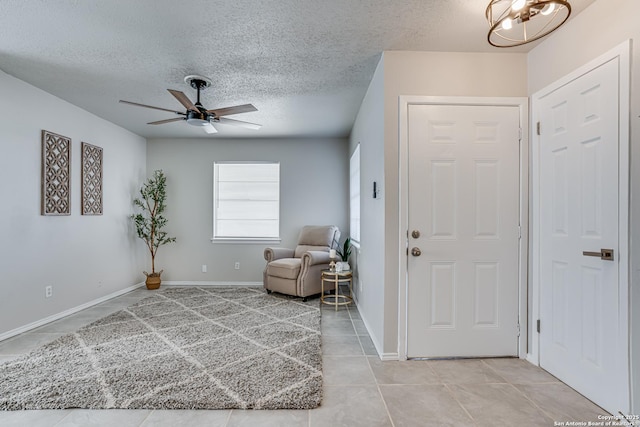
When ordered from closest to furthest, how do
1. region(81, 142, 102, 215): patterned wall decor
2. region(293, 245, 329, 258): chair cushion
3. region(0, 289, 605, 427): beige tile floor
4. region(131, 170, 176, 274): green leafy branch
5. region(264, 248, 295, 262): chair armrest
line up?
region(0, 289, 605, 427): beige tile floor → region(81, 142, 102, 215): patterned wall decor → region(264, 248, 295, 262): chair armrest → region(293, 245, 329, 258): chair cushion → region(131, 170, 176, 274): green leafy branch

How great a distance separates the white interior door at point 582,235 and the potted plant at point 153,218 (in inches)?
194

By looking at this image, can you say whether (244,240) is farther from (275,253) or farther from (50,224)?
(50,224)

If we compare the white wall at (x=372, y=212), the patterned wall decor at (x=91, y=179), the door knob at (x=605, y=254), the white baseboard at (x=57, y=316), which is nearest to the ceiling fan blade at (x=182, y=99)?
the white wall at (x=372, y=212)

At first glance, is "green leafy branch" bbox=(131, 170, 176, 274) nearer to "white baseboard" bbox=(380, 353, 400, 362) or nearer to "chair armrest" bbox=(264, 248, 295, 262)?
"chair armrest" bbox=(264, 248, 295, 262)

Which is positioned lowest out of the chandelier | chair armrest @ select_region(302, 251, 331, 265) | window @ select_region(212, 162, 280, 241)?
chair armrest @ select_region(302, 251, 331, 265)

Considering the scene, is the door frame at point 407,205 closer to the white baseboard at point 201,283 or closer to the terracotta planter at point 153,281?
the white baseboard at point 201,283

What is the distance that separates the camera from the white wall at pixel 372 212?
8.37 feet

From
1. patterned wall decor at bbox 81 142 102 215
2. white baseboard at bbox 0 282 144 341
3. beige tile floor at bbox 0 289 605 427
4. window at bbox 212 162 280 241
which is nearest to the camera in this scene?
beige tile floor at bbox 0 289 605 427

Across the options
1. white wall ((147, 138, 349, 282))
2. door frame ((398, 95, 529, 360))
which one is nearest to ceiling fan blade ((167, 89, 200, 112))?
door frame ((398, 95, 529, 360))

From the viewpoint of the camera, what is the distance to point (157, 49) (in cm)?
245

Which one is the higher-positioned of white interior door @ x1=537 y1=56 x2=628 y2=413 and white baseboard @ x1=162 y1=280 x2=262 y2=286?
white interior door @ x1=537 y1=56 x2=628 y2=413

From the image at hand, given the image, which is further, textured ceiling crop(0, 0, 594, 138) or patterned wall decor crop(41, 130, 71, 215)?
patterned wall decor crop(41, 130, 71, 215)

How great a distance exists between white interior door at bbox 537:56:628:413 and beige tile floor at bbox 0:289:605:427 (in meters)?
0.21

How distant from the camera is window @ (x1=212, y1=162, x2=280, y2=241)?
5.25 metres
